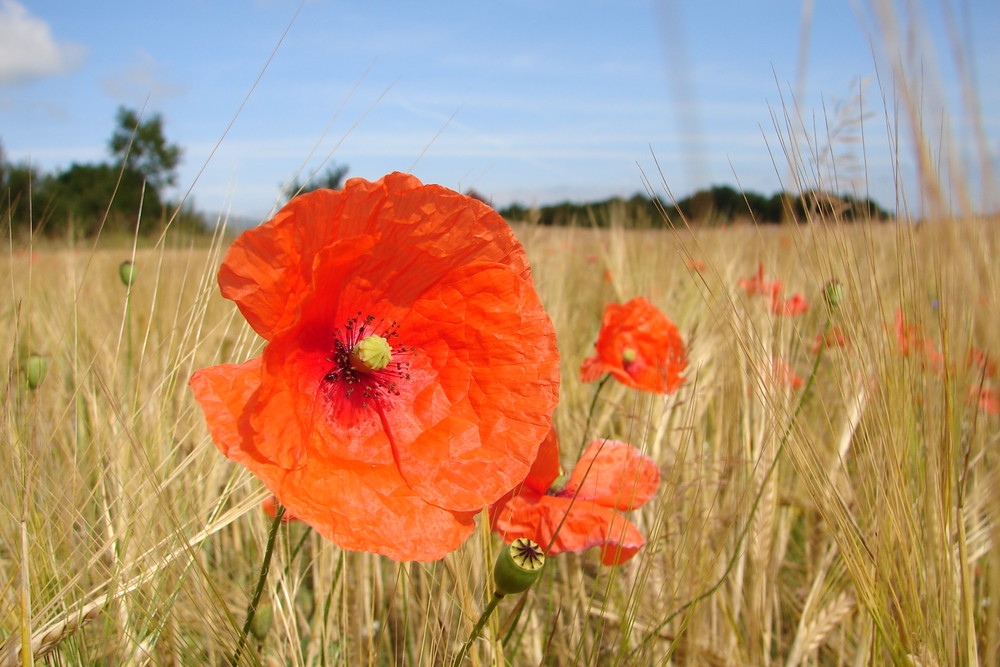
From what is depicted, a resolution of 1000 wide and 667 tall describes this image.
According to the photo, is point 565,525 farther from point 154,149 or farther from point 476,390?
point 154,149

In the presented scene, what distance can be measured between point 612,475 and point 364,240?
1.70ft

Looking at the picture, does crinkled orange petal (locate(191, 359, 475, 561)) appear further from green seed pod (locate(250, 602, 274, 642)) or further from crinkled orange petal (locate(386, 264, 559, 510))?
green seed pod (locate(250, 602, 274, 642))

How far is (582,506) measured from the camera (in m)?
0.93

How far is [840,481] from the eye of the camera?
5.27 ft

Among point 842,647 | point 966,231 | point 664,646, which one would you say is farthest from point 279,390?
point 842,647

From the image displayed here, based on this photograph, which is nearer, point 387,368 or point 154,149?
point 387,368

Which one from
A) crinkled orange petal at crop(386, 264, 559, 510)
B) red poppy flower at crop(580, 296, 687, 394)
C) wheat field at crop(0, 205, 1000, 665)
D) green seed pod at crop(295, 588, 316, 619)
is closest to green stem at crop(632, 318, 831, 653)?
wheat field at crop(0, 205, 1000, 665)

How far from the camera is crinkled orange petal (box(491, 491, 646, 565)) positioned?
2.89 feet

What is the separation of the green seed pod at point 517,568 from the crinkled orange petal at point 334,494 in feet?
0.21

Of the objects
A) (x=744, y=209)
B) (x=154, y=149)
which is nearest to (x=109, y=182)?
(x=154, y=149)

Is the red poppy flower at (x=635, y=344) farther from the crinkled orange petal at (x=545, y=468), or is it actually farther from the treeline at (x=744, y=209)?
the crinkled orange petal at (x=545, y=468)

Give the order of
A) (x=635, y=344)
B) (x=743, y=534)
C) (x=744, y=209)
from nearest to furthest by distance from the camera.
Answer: (x=743, y=534) → (x=635, y=344) → (x=744, y=209)

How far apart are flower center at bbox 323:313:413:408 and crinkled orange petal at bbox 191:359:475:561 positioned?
145 millimetres

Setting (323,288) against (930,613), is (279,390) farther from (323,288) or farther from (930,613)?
(930,613)
